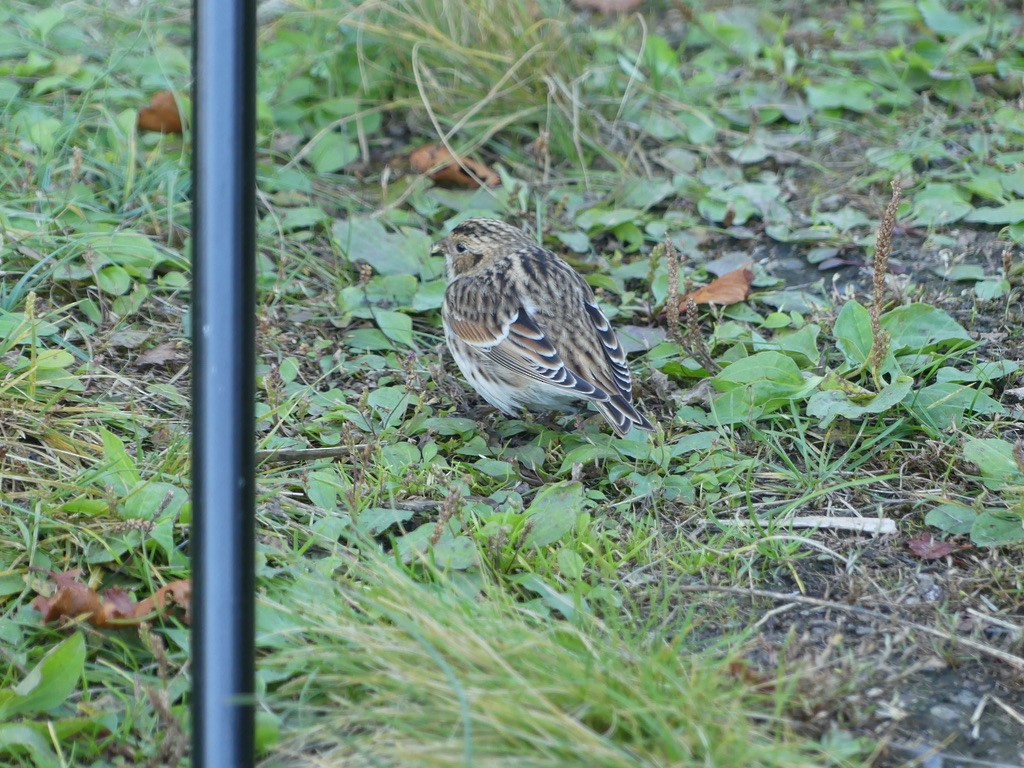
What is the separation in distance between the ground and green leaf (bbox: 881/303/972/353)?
1cm

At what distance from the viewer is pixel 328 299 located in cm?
519

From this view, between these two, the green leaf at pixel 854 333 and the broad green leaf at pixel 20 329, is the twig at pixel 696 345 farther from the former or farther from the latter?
the broad green leaf at pixel 20 329

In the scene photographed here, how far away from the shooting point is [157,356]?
4598mm

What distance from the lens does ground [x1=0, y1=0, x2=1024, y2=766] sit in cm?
293

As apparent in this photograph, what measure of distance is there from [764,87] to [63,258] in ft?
12.4

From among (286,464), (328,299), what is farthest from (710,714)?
(328,299)

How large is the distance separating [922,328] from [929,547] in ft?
3.78

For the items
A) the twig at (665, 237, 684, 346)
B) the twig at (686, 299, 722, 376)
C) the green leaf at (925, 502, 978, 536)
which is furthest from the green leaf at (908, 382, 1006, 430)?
the twig at (665, 237, 684, 346)

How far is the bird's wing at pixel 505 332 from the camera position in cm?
430

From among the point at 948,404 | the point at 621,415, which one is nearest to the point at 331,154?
the point at 621,415

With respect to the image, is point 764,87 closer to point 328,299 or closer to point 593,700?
point 328,299

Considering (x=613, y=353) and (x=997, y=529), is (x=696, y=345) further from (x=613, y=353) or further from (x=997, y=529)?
(x=997, y=529)

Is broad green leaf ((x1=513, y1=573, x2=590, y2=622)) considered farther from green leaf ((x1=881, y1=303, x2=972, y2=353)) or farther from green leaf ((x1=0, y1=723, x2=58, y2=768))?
green leaf ((x1=881, y1=303, x2=972, y2=353))

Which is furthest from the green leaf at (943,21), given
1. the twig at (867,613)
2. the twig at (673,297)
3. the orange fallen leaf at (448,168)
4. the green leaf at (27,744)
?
the green leaf at (27,744)
